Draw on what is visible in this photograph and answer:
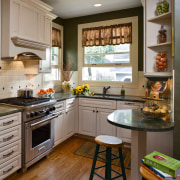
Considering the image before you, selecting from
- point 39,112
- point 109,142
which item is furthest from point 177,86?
point 39,112

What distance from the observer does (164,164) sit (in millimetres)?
1124

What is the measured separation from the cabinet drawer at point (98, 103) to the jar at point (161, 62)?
4.48 feet

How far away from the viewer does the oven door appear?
8.03ft

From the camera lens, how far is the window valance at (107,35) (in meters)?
3.79

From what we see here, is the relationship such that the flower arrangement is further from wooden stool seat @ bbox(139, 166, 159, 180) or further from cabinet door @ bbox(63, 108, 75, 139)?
wooden stool seat @ bbox(139, 166, 159, 180)

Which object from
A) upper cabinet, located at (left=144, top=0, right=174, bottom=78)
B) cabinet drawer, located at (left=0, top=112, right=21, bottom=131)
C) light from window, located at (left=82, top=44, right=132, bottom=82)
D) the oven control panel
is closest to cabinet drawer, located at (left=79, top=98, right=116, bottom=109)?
light from window, located at (left=82, top=44, right=132, bottom=82)

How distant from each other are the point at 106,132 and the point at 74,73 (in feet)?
5.86

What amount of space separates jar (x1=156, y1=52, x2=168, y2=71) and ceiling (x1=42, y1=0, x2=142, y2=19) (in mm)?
1774

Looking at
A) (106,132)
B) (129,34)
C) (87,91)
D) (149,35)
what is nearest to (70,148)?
(106,132)

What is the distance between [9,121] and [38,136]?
63 cm

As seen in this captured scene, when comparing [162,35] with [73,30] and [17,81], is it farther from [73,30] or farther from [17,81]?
[73,30]

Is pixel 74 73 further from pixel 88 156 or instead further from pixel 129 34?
pixel 88 156

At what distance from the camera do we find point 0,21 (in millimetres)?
2480

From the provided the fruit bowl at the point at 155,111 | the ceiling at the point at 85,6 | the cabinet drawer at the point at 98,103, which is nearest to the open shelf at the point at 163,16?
the fruit bowl at the point at 155,111
